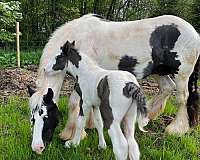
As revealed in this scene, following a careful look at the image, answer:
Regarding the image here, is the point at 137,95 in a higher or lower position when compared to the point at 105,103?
higher

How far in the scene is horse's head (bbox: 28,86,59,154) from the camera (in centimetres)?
420

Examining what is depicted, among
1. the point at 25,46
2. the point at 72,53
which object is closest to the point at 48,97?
the point at 72,53

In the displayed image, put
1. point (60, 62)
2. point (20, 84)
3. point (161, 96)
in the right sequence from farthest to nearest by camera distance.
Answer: point (20, 84) < point (161, 96) < point (60, 62)

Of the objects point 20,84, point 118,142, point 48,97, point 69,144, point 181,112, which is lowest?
point 20,84

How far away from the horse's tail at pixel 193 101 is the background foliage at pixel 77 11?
33.4ft

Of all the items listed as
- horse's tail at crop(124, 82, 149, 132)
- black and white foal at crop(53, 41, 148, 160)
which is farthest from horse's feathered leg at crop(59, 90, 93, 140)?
horse's tail at crop(124, 82, 149, 132)

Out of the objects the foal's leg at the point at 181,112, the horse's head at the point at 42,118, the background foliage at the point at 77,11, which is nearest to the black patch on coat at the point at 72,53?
the horse's head at the point at 42,118

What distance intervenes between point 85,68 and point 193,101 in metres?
1.91

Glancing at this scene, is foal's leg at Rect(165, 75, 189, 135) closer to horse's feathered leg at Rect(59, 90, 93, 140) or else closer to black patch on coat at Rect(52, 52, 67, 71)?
horse's feathered leg at Rect(59, 90, 93, 140)

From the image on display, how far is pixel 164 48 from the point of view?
5250 mm

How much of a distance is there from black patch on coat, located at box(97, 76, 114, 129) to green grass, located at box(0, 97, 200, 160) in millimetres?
589

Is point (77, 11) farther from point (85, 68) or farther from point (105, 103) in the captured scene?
point (105, 103)

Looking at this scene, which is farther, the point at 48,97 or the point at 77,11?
the point at 77,11

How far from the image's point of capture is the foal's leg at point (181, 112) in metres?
5.40
